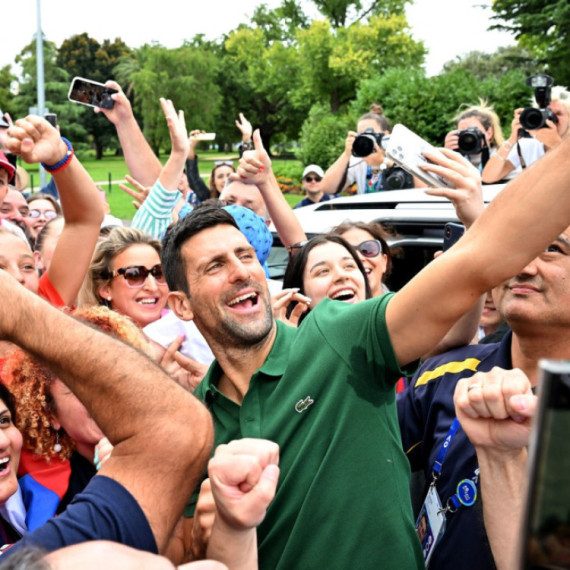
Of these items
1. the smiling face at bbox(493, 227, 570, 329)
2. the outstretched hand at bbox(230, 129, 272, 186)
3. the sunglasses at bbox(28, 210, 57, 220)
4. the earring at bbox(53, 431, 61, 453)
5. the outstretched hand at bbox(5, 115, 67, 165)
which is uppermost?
the outstretched hand at bbox(5, 115, 67, 165)

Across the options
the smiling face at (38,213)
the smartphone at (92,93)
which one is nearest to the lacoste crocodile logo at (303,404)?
the smartphone at (92,93)

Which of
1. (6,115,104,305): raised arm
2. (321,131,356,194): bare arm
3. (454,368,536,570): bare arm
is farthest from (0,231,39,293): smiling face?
(321,131,356,194): bare arm

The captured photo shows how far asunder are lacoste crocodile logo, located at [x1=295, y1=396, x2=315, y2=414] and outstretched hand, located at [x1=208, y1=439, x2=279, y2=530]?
55 cm

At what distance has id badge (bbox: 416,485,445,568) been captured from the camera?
209 cm

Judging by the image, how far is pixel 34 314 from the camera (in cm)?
143

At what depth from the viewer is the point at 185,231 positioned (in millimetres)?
2586

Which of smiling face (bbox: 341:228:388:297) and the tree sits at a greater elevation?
the tree

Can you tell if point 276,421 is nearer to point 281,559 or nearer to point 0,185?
point 281,559

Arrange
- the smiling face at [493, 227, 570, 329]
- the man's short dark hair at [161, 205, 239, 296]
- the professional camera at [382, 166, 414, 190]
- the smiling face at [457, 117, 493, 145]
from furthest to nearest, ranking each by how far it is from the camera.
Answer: the smiling face at [457, 117, 493, 145] → the professional camera at [382, 166, 414, 190] → the man's short dark hair at [161, 205, 239, 296] → the smiling face at [493, 227, 570, 329]

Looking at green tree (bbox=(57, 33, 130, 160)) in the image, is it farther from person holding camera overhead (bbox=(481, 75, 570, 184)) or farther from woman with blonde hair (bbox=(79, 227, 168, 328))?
woman with blonde hair (bbox=(79, 227, 168, 328))

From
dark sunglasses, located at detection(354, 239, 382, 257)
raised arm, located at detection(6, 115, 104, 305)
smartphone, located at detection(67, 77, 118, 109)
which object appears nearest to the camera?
raised arm, located at detection(6, 115, 104, 305)

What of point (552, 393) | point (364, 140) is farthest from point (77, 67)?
point (552, 393)

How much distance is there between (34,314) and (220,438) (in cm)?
85

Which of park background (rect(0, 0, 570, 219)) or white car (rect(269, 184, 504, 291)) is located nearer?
white car (rect(269, 184, 504, 291))
